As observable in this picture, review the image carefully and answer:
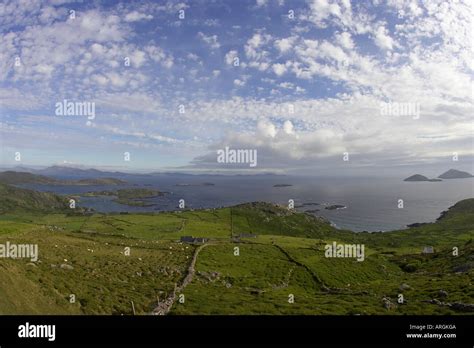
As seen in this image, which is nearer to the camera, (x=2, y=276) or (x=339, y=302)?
(x=2, y=276)

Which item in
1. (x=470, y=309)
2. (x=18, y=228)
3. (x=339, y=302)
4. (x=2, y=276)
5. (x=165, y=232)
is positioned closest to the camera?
(x=2, y=276)

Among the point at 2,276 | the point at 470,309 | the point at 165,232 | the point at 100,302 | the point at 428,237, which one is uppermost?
the point at 2,276

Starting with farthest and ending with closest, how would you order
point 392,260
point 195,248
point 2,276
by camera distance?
1. point 392,260
2. point 195,248
3. point 2,276

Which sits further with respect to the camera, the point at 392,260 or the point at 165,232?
the point at 165,232
